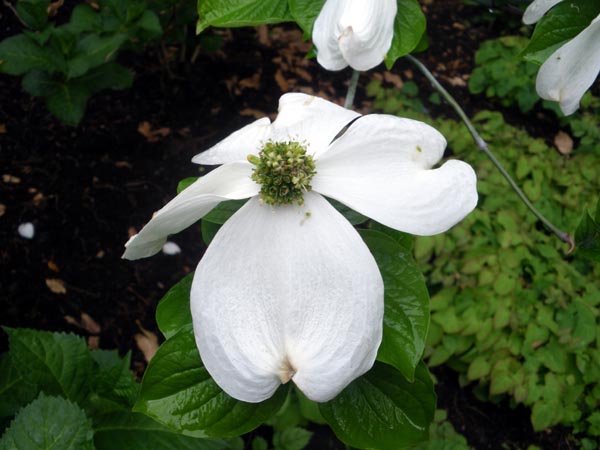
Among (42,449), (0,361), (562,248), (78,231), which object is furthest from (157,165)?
(562,248)

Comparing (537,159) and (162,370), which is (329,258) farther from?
(537,159)

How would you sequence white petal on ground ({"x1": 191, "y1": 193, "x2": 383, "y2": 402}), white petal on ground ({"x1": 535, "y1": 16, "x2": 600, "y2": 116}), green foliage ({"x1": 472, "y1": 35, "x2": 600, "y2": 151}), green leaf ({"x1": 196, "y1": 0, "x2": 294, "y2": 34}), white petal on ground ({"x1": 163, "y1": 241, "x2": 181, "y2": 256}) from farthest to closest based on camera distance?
1. green foliage ({"x1": 472, "y1": 35, "x2": 600, "y2": 151})
2. white petal on ground ({"x1": 163, "y1": 241, "x2": 181, "y2": 256})
3. green leaf ({"x1": 196, "y1": 0, "x2": 294, "y2": 34})
4. white petal on ground ({"x1": 535, "y1": 16, "x2": 600, "y2": 116})
5. white petal on ground ({"x1": 191, "y1": 193, "x2": 383, "y2": 402})

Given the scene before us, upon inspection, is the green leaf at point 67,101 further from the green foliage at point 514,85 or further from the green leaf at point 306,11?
the green foliage at point 514,85

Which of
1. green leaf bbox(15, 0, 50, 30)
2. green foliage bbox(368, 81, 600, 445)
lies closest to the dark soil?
green foliage bbox(368, 81, 600, 445)

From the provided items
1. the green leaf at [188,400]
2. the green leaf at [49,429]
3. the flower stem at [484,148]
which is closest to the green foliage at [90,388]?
the green leaf at [49,429]

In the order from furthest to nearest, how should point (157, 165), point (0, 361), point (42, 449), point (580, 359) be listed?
point (157, 165), point (580, 359), point (0, 361), point (42, 449)

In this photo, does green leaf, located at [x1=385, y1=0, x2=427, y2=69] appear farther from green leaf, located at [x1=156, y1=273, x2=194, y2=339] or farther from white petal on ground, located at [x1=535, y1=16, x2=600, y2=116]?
green leaf, located at [x1=156, y1=273, x2=194, y2=339]

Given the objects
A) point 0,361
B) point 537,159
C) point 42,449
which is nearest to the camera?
point 42,449
